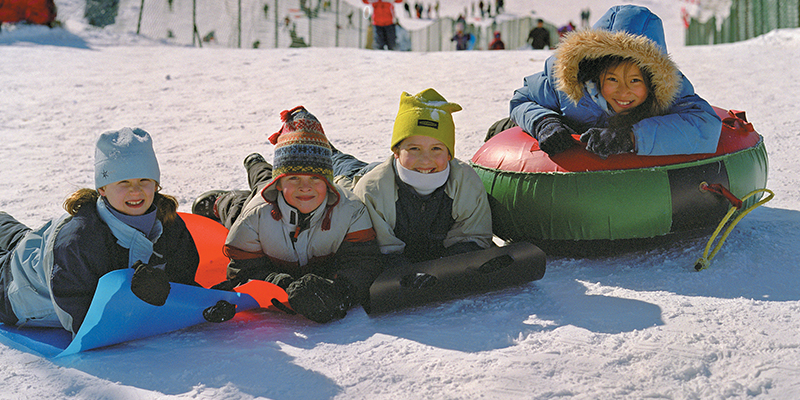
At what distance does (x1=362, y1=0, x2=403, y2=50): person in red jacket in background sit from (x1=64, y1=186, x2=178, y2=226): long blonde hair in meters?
9.70

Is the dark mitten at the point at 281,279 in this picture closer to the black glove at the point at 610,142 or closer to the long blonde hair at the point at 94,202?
the long blonde hair at the point at 94,202

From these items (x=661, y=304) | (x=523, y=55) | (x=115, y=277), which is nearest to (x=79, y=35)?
(x=523, y=55)

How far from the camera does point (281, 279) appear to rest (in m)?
2.70

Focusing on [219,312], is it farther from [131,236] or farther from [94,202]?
[94,202]

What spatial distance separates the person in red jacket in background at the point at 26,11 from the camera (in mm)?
12719

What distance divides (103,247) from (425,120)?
4.74 ft

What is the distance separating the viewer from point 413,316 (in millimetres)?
2688

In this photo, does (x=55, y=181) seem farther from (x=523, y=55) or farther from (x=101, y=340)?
(x=523, y=55)

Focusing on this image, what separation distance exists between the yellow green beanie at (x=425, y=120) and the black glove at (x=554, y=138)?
474 millimetres

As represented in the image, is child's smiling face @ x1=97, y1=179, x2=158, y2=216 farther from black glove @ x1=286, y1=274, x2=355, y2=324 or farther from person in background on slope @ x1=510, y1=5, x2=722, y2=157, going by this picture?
person in background on slope @ x1=510, y1=5, x2=722, y2=157

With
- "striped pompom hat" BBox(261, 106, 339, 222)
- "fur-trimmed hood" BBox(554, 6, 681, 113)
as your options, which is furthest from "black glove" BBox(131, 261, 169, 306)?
"fur-trimmed hood" BBox(554, 6, 681, 113)

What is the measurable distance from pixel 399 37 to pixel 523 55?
10354mm

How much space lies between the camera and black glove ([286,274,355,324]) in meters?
2.54

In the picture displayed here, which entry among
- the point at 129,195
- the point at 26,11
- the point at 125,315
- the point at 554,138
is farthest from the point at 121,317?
the point at 26,11
